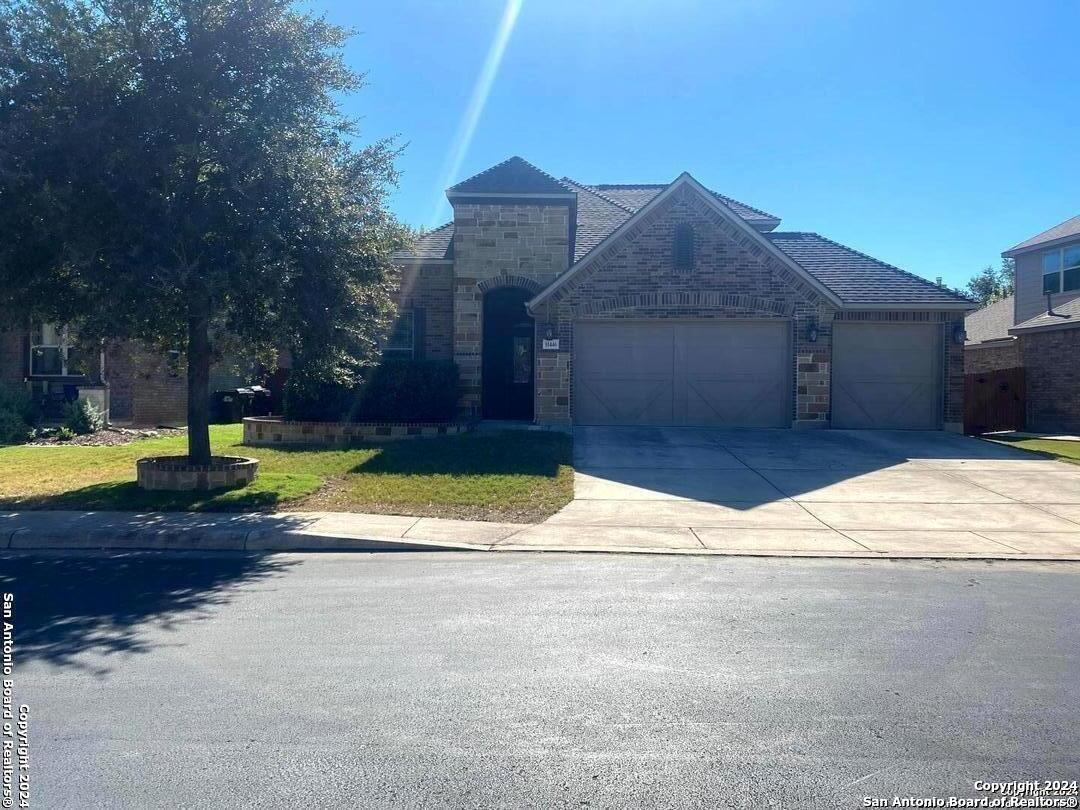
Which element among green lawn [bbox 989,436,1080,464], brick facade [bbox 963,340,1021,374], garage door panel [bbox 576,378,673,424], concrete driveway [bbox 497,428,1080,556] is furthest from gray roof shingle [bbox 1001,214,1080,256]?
garage door panel [bbox 576,378,673,424]

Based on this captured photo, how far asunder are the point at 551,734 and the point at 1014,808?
6.87 feet

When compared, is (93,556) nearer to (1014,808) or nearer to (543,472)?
(543,472)

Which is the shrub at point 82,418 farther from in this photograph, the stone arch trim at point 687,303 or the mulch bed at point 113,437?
the stone arch trim at point 687,303

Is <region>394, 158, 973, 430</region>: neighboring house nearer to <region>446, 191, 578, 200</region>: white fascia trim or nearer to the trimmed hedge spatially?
<region>446, 191, 578, 200</region>: white fascia trim

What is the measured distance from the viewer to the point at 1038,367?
23562mm

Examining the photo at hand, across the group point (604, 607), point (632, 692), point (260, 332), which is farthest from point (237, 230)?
point (632, 692)

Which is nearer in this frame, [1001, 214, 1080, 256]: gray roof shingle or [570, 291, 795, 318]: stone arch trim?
[570, 291, 795, 318]: stone arch trim

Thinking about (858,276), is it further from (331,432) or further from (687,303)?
(331,432)

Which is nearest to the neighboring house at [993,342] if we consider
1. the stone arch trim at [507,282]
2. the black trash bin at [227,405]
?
the stone arch trim at [507,282]

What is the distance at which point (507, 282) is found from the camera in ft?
62.0

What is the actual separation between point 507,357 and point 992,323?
20.7m

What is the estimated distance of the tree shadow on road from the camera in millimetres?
5414

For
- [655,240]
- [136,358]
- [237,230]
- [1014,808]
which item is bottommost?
[1014,808]

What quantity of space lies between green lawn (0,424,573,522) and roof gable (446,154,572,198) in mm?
6092
